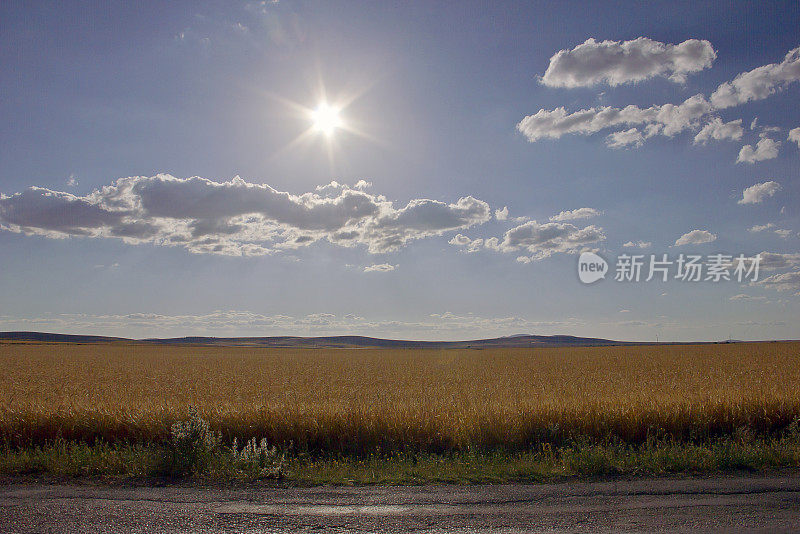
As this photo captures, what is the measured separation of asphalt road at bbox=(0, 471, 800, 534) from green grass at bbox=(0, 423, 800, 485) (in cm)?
51

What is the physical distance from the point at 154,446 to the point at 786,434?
45.0 feet

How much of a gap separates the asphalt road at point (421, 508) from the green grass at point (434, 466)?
513 millimetres

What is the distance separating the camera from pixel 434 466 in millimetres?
8438

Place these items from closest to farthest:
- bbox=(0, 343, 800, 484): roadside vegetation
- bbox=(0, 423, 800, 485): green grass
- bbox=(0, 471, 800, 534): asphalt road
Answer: bbox=(0, 471, 800, 534): asphalt road → bbox=(0, 423, 800, 485): green grass → bbox=(0, 343, 800, 484): roadside vegetation

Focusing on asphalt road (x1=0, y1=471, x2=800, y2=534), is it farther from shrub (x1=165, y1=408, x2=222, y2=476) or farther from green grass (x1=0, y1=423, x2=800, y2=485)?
shrub (x1=165, y1=408, x2=222, y2=476)

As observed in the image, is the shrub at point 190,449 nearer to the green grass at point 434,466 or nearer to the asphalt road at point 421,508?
the green grass at point 434,466

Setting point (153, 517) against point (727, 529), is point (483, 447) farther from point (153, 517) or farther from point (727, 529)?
point (153, 517)

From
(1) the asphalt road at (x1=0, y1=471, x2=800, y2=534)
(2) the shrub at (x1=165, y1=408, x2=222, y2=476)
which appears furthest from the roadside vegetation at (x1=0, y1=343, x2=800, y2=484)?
(1) the asphalt road at (x1=0, y1=471, x2=800, y2=534)

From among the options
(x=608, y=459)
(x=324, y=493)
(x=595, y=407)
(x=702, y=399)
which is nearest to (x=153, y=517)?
(x=324, y=493)

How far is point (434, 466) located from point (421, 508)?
209 cm

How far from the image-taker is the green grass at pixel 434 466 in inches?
314

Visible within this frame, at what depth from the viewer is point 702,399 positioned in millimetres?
12656

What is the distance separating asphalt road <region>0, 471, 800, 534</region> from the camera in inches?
226

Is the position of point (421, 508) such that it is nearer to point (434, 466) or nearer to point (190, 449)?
point (434, 466)
